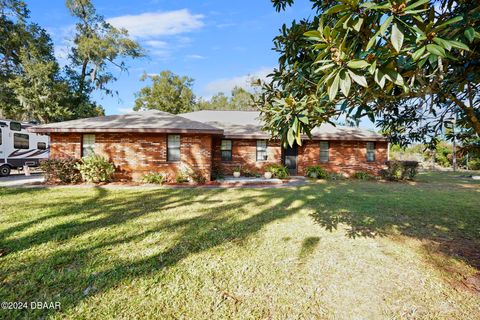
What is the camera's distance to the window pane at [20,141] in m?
12.8

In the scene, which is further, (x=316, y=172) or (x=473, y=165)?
(x=473, y=165)

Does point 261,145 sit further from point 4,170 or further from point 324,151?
point 4,170

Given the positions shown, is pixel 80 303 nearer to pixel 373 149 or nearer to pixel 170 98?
pixel 373 149

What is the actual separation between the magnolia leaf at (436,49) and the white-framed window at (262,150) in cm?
1237

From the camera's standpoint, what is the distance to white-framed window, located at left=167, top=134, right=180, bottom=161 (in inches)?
440

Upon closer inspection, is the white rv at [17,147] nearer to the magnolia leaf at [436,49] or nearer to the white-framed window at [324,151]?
the magnolia leaf at [436,49]

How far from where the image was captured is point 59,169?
32.8ft

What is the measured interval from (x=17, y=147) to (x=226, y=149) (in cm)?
1201

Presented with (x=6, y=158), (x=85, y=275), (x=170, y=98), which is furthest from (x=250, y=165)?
(x=170, y=98)

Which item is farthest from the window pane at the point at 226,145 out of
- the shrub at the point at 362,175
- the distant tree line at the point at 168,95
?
the distant tree line at the point at 168,95

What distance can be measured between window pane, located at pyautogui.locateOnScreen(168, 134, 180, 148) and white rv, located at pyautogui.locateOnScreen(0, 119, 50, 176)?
28.5 ft

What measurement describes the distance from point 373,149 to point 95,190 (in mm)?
16057

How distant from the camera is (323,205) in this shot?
710cm

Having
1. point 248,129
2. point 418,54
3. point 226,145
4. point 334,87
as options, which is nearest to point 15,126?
point 226,145
